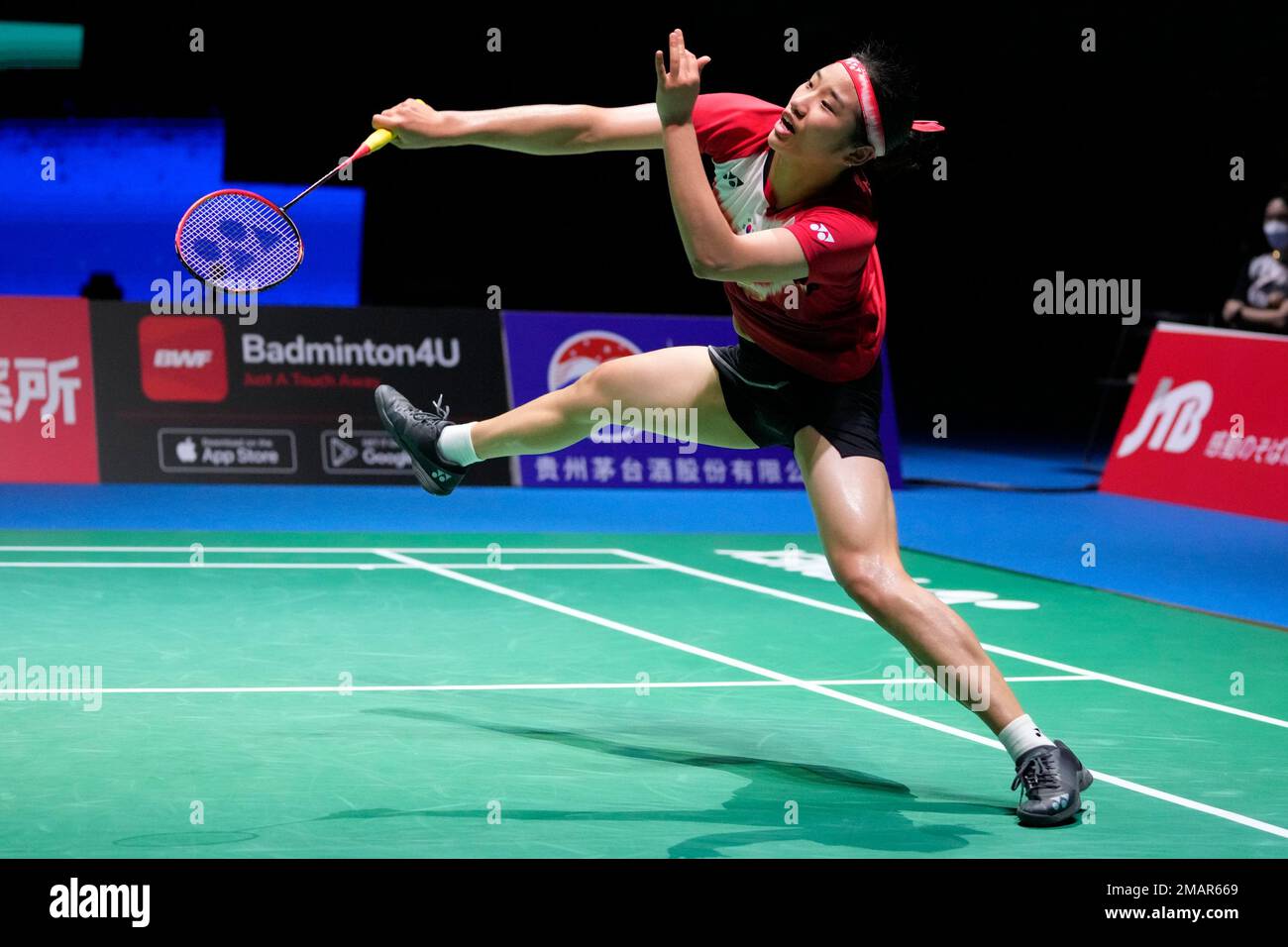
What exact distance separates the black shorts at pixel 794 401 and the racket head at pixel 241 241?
4.22 feet

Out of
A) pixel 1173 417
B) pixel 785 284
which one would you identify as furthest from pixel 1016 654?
→ pixel 1173 417

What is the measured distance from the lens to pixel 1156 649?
272 inches

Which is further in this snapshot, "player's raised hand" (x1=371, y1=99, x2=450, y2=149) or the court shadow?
"player's raised hand" (x1=371, y1=99, x2=450, y2=149)

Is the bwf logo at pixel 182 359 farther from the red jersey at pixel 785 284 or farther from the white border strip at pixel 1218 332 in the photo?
the red jersey at pixel 785 284

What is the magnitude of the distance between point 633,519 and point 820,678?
4135 mm

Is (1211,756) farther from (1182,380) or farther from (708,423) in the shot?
(1182,380)

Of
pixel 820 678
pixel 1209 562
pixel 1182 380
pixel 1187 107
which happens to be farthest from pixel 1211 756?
pixel 1187 107

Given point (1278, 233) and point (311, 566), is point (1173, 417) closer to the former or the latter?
point (1278, 233)

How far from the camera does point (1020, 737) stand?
14.9 ft

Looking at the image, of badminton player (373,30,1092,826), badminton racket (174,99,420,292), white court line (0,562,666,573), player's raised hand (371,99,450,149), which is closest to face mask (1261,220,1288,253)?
white court line (0,562,666,573)

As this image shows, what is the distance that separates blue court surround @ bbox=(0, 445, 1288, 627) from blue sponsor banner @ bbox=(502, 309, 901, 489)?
14cm

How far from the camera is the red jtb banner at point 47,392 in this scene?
10.4 meters

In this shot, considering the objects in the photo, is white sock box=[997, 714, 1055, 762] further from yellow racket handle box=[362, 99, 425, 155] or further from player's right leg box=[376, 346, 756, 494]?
yellow racket handle box=[362, 99, 425, 155]

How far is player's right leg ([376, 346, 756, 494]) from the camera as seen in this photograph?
16.1 feet
